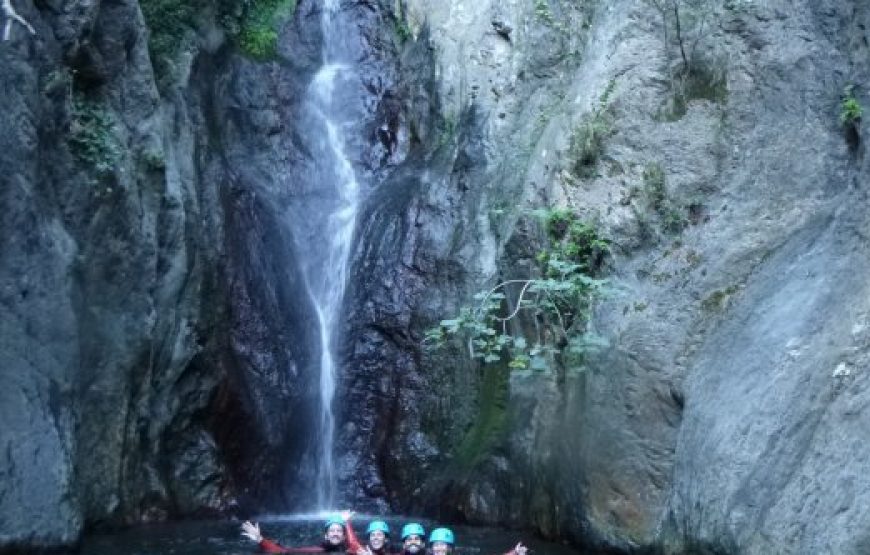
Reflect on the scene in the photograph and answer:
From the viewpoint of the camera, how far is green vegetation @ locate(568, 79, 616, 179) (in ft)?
39.5

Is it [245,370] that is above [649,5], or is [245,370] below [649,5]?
below

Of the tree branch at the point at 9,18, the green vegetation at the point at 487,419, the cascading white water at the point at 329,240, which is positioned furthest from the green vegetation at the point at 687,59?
the tree branch at the point at 9,18

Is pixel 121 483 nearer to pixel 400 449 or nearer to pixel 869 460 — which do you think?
pixel 400 449

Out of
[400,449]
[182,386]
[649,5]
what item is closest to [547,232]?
[649,5]

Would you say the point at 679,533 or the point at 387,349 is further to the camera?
the point at 387,349

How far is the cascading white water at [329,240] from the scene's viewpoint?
49.0ft

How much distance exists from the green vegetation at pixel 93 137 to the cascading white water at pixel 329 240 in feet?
18.8

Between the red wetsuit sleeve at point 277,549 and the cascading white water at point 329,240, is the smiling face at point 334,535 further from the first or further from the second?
the cascading white water at point 329,240

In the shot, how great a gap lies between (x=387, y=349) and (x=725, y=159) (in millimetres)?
6631

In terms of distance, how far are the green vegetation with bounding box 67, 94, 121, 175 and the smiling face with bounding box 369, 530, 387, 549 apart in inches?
198

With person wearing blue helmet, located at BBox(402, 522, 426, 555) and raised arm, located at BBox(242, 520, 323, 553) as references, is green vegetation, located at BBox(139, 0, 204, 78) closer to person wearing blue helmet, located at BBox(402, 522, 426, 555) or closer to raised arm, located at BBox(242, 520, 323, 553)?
raised arm, located at BBox(242, 520, 323, 553)

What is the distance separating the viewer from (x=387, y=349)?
1530cm

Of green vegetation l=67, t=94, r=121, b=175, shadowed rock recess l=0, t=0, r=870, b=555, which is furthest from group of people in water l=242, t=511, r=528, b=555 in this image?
green vegetation l=67, t=94, r=121, b=175

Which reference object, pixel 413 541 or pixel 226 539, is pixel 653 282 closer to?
pixel 413 541
